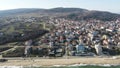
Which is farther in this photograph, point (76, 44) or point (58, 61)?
point (76, 44)

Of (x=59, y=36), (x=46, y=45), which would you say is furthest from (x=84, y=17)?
(x=46, y=45)

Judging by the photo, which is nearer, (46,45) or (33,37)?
(46,45)

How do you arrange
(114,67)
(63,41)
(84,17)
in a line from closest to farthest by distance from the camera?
1. (114,67)
2. (63,41)
3. (84,17)

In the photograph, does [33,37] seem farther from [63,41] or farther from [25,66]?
[25,66]

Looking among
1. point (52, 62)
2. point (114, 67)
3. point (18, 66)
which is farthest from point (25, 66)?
point (114, 67)

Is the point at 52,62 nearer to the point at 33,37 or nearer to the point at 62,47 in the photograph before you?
the point at 62,47

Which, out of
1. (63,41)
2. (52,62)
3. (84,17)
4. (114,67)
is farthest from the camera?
(84,17)

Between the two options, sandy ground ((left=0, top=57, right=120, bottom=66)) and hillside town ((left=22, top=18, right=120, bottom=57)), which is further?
hillside town ((left=22, top=18, right=120, bottom=57))

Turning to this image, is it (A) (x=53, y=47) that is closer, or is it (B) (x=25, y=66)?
(B) (x=25, y=66)

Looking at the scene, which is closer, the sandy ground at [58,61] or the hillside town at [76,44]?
the sandy ground at [58,61]
